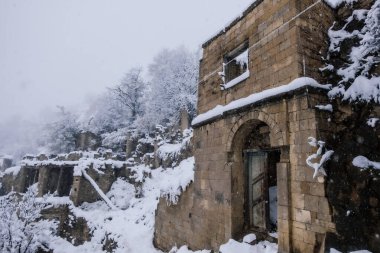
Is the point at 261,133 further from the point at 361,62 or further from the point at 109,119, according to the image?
the point at 109,119

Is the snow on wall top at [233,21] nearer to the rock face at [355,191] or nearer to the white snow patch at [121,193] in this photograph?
the rock face at [355,191]

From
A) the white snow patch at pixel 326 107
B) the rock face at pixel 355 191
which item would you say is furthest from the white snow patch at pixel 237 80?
the rock face at pixel 355 191

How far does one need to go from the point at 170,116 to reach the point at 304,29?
63.1 feet

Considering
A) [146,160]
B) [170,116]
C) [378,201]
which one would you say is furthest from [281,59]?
[170,116]

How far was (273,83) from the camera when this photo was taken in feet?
18.9

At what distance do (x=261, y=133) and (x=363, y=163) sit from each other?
2.37 meters

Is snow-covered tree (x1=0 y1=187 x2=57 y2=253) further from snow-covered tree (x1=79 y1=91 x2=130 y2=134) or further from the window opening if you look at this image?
snow-covered tree (x1=79 y1=91 x2=130 y2=134)

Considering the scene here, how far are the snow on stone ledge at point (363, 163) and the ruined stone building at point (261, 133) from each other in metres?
0.64

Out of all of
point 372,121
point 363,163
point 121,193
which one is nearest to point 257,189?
point 363,163

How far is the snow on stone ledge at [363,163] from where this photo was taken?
440 centimetres

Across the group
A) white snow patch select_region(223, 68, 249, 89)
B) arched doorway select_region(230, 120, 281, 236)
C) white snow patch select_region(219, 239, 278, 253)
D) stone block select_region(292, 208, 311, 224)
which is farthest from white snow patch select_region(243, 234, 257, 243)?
white snow patch select_region(223, 68, 249, 89)

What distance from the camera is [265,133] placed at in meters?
6.38

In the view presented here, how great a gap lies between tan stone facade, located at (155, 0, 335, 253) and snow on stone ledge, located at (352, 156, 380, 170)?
0.65 m

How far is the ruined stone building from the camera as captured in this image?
4.82m
